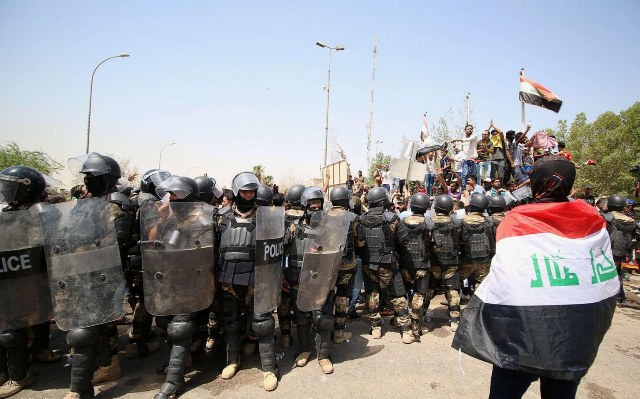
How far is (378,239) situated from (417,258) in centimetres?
72

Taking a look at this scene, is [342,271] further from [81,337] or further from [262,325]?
[81,337]

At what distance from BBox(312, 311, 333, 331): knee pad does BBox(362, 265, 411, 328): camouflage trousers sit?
140cm

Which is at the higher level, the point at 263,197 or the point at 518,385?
the point at 263,197

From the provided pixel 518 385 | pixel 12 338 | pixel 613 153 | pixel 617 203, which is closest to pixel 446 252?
pixel 518 385

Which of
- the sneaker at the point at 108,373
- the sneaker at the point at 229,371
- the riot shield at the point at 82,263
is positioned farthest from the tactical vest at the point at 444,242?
the sneaker at the point at 108,373

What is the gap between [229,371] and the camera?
400 cm

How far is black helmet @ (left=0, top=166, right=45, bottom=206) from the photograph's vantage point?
3.56 metres

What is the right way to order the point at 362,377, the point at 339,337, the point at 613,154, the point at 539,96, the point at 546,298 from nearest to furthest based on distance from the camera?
1. the point at 546,298
2. the point at 362,377
3. the point at 339,337
4. the point at 539,96
5. the point at 613,154

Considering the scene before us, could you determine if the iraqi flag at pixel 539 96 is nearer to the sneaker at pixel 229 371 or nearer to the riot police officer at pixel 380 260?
the riot police officer at pixel 380 260

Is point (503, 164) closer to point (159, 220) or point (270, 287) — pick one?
point (270, 287)

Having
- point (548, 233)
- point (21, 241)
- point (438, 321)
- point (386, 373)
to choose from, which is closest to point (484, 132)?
point (438, 321)

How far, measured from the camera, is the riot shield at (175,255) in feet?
11.3

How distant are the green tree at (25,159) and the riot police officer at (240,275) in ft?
97.9

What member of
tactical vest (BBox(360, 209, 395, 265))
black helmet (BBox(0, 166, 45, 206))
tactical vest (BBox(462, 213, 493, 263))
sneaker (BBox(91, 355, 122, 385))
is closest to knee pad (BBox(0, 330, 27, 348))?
sneaker (BBox(91, 355, 122, 385))
